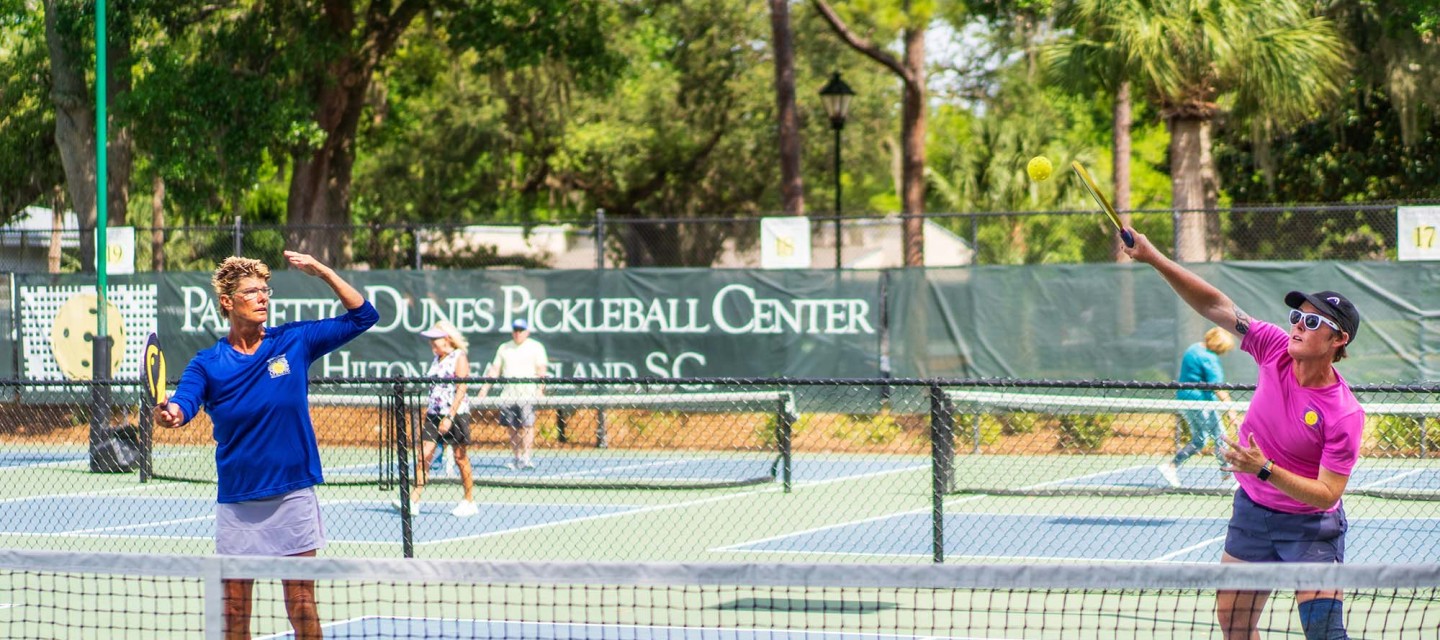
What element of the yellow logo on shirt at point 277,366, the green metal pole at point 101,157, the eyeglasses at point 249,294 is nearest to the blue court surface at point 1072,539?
the yellow logo on shirt at point 277,366

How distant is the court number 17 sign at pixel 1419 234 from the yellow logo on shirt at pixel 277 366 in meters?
13.0

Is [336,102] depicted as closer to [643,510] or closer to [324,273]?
[643,510]

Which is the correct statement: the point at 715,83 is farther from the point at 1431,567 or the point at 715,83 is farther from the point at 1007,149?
the point at 1431,567

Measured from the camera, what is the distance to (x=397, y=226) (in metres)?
17.7

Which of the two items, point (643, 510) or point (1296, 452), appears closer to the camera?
point (1296, 452)

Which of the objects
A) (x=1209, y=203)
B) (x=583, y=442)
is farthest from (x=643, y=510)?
(x=1209, y=203)

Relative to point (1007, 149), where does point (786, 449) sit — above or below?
below

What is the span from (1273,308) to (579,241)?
35126 mm

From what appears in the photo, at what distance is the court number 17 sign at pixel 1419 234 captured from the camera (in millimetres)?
15602

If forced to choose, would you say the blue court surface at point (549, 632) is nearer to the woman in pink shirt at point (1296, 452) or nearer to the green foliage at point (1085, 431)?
the woman in pink shirt at point (1296, 452)

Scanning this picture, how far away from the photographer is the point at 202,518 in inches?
482

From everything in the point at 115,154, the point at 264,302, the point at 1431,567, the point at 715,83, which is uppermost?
the point at 715,83

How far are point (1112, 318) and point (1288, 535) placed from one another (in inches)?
468

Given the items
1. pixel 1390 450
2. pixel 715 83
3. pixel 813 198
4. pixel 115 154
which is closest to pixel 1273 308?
pixel 1390 450
